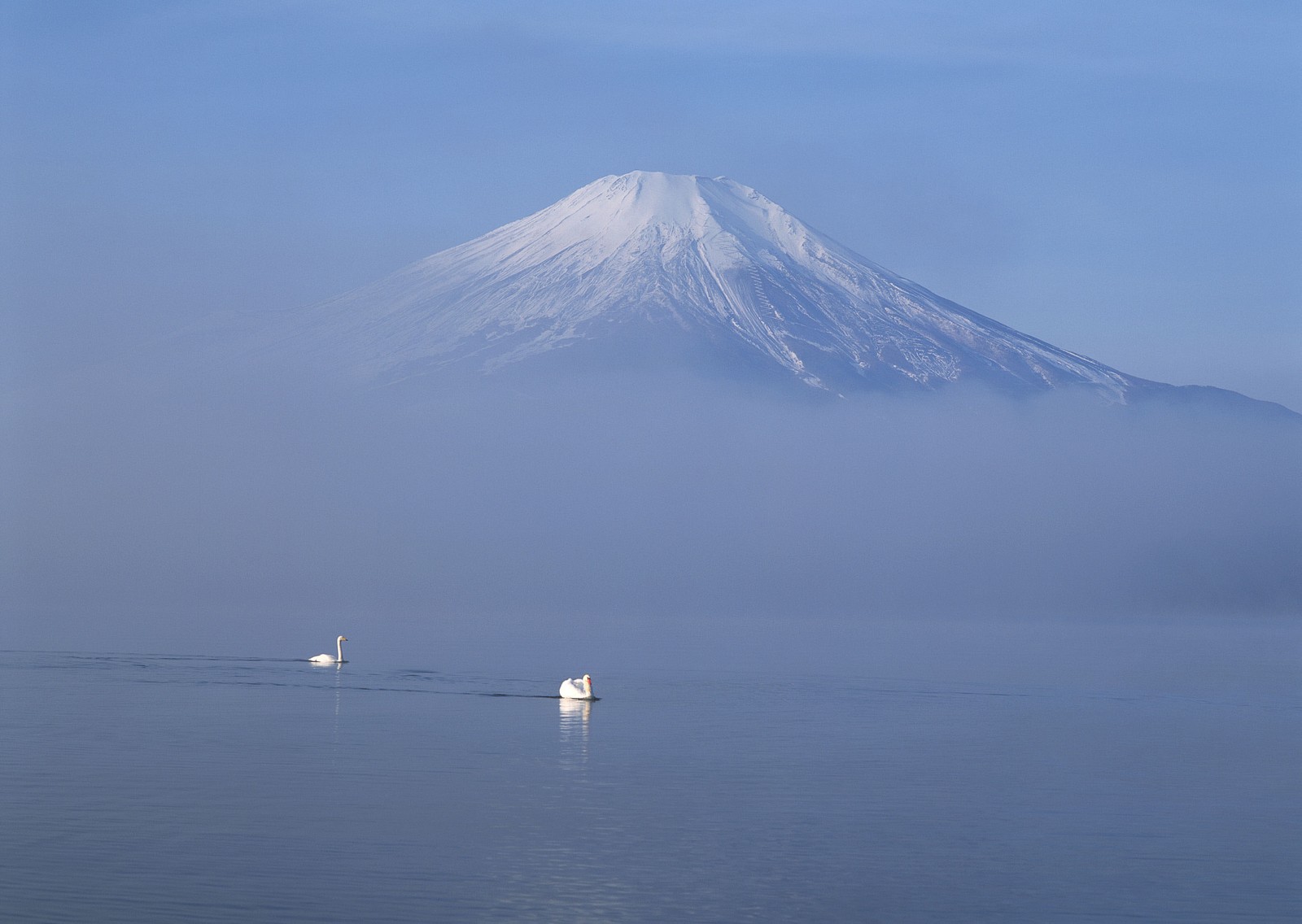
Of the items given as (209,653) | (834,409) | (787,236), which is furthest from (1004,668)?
(834,409)

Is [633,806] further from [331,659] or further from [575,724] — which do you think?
[331,659]

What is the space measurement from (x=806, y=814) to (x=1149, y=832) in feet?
13.3

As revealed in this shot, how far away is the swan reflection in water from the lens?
27953mm

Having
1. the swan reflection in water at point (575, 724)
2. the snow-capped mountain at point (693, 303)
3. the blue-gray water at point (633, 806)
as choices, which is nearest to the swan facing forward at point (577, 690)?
the swan reflection in water at point (575, 724)

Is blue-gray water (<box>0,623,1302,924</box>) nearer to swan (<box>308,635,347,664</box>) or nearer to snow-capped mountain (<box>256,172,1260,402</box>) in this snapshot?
swan (<box>308,635,347,664</box>)

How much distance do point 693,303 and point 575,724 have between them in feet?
453

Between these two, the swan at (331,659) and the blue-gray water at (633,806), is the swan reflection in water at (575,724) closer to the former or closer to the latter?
the blue-gray water at (633,806)

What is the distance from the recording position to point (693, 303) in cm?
16850

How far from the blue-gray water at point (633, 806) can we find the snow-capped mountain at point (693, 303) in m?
129

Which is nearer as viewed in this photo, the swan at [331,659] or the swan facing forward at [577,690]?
the swan facing forward at [577,690]

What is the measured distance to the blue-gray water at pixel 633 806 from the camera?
54.1 ft

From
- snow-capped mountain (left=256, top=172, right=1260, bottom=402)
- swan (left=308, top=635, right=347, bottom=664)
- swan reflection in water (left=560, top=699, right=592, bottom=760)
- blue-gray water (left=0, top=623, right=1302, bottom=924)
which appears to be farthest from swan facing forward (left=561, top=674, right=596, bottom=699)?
snow-capped mountain (left=256, top=172, right=1260, bottom=402)

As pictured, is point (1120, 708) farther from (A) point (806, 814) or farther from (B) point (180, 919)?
(B) point (180, 919)

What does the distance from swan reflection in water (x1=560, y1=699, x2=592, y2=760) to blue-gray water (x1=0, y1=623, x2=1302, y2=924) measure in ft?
0.43
